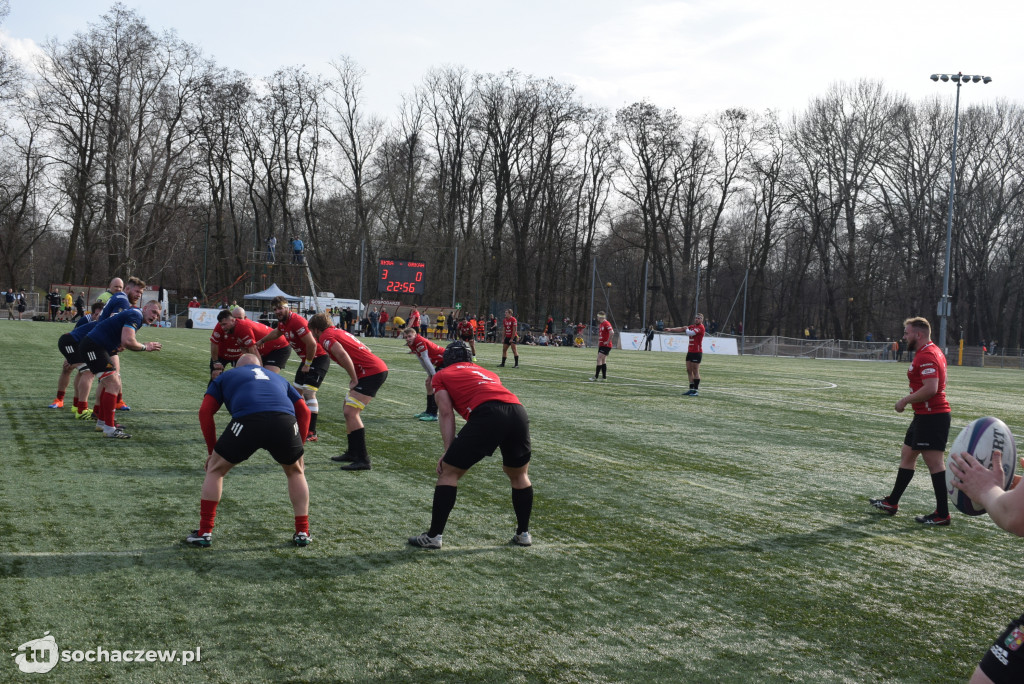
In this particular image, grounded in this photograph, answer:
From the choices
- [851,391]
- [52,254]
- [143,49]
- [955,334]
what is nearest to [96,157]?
[143,49]

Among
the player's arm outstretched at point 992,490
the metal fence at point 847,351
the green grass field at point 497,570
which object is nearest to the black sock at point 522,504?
the green grass field at point 497,570

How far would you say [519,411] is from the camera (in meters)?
6.00

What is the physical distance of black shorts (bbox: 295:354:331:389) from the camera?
34.5ft

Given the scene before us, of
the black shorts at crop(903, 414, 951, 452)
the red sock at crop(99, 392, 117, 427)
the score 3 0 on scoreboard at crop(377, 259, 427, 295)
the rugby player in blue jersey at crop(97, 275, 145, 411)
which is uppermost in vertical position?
the score 3 0 on scoreboard at crop(377, 259, 427, 295)

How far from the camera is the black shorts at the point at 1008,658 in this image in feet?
9.39

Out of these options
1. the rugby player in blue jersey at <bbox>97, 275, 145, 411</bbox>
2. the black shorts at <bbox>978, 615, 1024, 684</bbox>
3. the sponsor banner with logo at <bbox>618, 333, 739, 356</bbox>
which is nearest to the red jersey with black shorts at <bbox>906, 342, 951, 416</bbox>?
the black shorts at <bbox>978, 615, 1024, 684</bbox>

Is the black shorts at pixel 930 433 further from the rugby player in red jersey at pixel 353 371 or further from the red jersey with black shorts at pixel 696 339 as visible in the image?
the red jersey with black shorts at pixel 696 339

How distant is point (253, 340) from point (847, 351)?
165 ft

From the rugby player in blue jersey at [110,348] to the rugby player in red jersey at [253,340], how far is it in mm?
919

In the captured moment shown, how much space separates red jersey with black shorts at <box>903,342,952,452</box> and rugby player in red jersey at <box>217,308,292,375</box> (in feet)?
22.6

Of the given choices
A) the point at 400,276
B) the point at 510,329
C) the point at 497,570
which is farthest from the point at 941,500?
the point at 400,276

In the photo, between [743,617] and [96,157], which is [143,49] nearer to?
[96,157]

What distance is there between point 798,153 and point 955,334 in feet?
63.1

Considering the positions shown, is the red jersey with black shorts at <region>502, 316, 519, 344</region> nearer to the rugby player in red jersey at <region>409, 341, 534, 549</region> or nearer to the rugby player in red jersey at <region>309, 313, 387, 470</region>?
the rugby player in red jersey at <region>309, 313, 387, 470</region>
